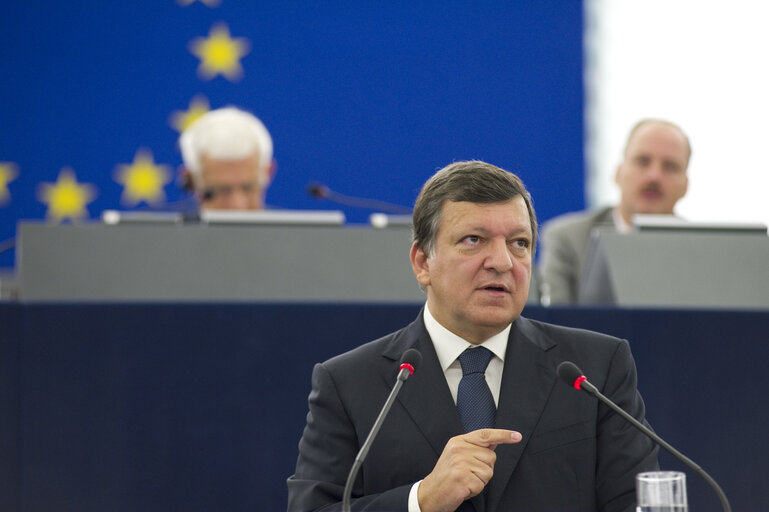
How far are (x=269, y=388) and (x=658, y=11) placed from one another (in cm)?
376

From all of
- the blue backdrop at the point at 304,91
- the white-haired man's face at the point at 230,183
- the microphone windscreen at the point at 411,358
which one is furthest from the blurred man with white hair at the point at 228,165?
the microphone windscreen at the point at 411,358

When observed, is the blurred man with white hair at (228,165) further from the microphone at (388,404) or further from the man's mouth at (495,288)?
the microphone at (388,404)

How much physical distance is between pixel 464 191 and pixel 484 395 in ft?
1.23

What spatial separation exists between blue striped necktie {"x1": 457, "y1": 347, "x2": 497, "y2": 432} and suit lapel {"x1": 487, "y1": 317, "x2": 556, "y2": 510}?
3cm

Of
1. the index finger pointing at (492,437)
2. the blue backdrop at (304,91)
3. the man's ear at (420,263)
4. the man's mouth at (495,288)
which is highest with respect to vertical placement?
the blue backdrop at (304,91)

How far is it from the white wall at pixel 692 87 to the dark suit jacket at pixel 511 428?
367 cm

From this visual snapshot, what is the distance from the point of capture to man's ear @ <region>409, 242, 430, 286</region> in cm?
219

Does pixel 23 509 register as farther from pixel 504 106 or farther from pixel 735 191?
pixel 735 191

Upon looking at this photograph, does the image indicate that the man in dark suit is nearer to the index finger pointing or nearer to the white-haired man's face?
the index finger pointing

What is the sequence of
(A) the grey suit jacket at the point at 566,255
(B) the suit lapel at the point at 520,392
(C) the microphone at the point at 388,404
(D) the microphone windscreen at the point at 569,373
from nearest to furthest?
(C) the microphone at the point at 388,404, (D) the microphone windscreen at the point at 569,373, (B) the suit lapel at the point at 520,392, (A) the grey suit jacket at the point at 566,255

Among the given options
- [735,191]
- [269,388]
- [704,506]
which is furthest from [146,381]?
[735,191]

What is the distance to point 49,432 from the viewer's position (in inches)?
106

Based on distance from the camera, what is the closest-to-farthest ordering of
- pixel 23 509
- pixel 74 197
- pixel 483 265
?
pixel 483 265, pixel 23 509, pixel 74 197

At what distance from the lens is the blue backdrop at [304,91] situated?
5.55 meters
